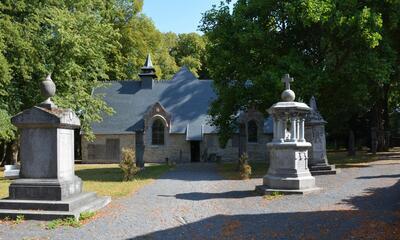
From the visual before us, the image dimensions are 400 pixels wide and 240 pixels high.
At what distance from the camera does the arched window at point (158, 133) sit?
3700 cm

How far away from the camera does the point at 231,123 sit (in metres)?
25.3

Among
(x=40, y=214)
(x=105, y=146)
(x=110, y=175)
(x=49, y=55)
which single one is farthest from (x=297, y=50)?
(x=105, y=146)

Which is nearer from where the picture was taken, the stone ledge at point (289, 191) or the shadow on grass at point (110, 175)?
the stone ledge at point (289, 191)

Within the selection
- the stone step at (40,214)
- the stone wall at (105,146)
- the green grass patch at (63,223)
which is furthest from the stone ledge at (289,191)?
the stone wall at (105,146)

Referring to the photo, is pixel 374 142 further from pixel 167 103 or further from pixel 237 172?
pixel 167 103

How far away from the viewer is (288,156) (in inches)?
545

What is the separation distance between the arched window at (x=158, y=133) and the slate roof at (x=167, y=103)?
98 centimetres

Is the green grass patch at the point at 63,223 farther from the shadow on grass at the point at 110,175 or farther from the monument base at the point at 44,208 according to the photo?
the shadow on grass at the point at 110,175

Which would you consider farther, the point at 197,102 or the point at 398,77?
the point at 197,102

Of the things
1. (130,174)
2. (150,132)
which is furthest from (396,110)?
(130,174)

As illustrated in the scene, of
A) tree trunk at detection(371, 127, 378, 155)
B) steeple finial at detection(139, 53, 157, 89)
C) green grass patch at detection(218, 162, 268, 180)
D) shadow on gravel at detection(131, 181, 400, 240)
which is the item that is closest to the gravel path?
shadow on gravel at detection(131, 181, 400, 240)

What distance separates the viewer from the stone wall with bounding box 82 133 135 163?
1455 inches

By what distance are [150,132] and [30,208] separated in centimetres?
2682

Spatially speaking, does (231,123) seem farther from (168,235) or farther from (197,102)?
(168,235)
